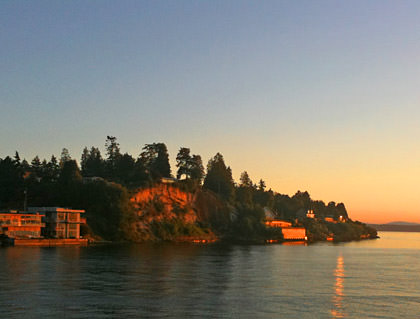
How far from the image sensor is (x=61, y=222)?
568ft

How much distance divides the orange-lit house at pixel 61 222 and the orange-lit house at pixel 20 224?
4.69 meters

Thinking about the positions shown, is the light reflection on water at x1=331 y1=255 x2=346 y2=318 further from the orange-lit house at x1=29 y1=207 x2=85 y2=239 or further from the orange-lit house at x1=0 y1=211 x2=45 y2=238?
the orange-lit house at x1=0 y1=211 x2=45 y2=238

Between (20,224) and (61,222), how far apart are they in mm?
13986

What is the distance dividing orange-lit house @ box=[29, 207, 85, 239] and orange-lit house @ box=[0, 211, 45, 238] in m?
4.69

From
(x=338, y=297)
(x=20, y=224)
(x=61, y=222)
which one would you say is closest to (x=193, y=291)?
(x=338, y=297)

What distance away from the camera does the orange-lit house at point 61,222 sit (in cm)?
17350

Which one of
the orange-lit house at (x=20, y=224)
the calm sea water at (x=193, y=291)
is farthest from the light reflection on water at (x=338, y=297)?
the orange-lit house at (x=20, y=224)

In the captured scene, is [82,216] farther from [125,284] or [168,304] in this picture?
[168,304]

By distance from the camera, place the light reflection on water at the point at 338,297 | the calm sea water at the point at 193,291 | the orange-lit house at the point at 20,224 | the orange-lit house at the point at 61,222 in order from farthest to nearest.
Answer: the orange-lit house at the point at 61,222 < the orange-lit house at the point at 20,224 < the light reflection on water at the point at 338,297 < the calm sea water at the point at 193,291

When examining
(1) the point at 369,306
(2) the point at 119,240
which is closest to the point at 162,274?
(1) the point at 369,306

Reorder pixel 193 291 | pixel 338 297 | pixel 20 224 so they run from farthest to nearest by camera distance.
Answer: pixel 20 224
pixel 193 291
pixel 338 297

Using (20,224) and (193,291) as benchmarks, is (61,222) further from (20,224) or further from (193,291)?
(193,291)

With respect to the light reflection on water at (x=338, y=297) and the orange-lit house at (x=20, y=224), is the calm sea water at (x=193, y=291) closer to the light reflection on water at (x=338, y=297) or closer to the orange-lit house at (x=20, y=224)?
the light reflection on water at (x=338, y=297)

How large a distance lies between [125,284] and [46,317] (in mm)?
24056
